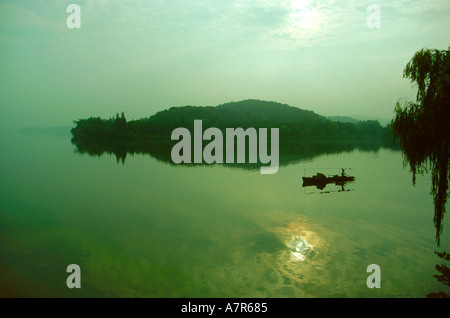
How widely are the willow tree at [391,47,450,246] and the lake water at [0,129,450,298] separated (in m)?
7.16

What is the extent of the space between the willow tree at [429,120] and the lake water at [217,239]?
23.5 feet

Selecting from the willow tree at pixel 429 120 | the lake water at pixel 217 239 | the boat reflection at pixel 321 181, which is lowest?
the lake water at pixel 217 239

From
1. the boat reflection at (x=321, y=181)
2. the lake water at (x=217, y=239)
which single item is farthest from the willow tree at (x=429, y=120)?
the boat reflection at (x=321, y=181)

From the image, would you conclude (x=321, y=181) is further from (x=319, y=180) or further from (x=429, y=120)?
(x=429, y=120)

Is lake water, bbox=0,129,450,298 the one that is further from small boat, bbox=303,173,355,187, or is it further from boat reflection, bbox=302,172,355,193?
small boat, bbox=303,173,355,187

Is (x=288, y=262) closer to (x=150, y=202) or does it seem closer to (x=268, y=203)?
(x=268, y=203)

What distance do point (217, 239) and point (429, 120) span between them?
53.9 feet

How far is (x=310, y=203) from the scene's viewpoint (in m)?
34.5

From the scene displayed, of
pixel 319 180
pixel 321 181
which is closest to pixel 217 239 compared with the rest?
pixel 319 180

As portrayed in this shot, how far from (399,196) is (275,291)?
100ft

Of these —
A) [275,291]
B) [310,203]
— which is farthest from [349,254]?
[310,203]

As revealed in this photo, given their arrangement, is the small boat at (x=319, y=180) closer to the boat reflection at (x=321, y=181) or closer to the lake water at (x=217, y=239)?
the boat reflection at (x=321, y=181)

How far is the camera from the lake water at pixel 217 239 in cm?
1621

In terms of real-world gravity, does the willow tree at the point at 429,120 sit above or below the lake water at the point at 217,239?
above
